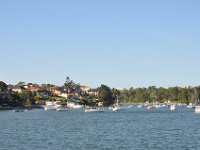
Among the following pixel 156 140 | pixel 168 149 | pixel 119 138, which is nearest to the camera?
pixel 168 149

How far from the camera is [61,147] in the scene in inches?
2381

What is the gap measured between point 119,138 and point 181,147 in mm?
14047

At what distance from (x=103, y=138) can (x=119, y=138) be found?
223 centimetres

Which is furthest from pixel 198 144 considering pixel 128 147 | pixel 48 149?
pixel 48 149

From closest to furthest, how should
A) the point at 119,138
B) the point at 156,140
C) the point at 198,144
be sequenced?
the point at 198,144
the point at 156,140
the point at 119,138

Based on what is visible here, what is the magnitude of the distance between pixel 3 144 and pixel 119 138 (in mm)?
16777

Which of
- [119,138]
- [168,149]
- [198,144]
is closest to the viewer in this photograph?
[168,149]

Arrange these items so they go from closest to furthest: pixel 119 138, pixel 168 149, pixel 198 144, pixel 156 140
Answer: pixel 168 149 < pixel 198 144 < pixel 156 140 < pixel 119 138

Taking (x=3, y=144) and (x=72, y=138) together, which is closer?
(x=3, y=144)

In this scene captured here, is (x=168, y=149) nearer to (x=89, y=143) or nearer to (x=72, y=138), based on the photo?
(x=89, y=143)

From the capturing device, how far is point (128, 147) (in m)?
60.2

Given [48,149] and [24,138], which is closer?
[48,149]

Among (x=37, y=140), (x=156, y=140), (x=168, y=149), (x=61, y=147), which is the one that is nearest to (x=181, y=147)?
(x=168, y=149)

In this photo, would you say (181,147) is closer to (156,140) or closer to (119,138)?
(156,140)
